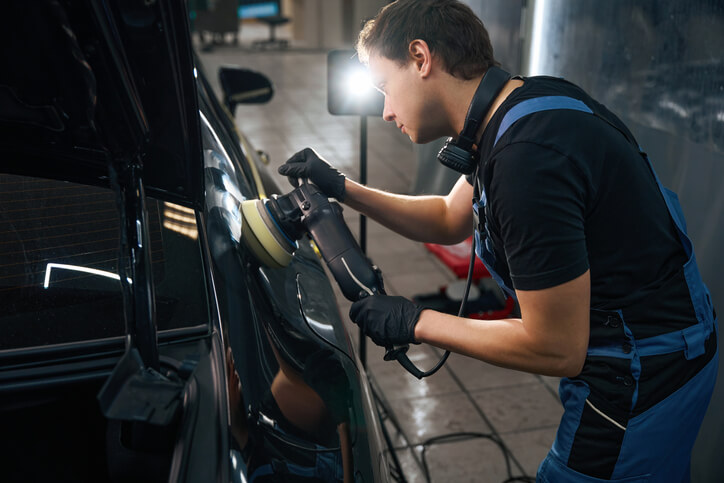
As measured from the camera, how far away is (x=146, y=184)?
1541 mm

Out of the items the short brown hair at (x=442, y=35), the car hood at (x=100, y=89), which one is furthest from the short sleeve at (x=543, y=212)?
the car hood at (x=100, y=89)

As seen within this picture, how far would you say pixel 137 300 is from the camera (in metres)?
1.25

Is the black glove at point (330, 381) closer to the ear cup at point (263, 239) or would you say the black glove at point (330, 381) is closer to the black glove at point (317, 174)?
the ear cup at point (263, 239)

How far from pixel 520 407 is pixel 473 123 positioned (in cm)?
195

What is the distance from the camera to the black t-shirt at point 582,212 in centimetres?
125

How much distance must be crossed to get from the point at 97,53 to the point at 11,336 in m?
0.64

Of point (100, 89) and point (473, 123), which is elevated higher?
point (100, 89)

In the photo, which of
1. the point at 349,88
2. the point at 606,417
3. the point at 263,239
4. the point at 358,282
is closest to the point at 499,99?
the point at 358,282

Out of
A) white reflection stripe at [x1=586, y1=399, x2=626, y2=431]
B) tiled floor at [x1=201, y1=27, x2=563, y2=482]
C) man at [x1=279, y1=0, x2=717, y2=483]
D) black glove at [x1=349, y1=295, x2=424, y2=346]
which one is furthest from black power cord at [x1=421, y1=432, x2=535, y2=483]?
black glove at [x1=349, y1=295, x2=424, y2=346]

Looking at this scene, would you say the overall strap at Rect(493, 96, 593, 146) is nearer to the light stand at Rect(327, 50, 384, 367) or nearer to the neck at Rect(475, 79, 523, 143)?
the neck at Rect(475, 79, 523, 143)

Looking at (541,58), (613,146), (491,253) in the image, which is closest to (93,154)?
(491,253)

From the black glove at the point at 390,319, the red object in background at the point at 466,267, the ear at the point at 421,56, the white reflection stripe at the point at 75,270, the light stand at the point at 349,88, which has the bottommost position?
the red object in background at the point at 466,267

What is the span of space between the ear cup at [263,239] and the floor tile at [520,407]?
1.68 meters

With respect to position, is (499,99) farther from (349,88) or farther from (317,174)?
(349,88)
